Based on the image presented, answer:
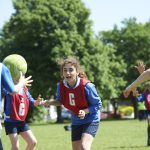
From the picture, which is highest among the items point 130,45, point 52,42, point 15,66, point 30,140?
point 130,45

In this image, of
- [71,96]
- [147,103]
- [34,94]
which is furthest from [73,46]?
[71,96]

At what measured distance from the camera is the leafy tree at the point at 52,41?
4753 cm

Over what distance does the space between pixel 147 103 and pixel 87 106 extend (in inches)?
304

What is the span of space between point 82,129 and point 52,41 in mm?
39312

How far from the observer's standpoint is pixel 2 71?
6.47 meters

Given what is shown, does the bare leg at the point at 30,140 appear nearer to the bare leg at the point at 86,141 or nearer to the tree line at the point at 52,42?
the bare leg at the point at 86,141

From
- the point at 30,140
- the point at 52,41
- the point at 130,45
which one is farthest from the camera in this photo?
the point at 130,45

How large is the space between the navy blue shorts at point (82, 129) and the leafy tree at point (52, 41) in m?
37.6

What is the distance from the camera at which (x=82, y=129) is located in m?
8.77

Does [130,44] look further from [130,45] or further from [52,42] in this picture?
[52,42]

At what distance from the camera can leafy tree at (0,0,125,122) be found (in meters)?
47.5

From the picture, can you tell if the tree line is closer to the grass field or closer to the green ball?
the grass field

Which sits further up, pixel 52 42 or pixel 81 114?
pixel 52 42

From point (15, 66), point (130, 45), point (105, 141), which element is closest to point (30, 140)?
point (15, 66)
